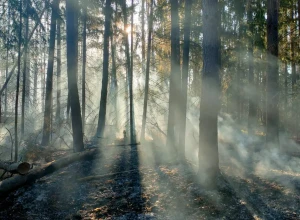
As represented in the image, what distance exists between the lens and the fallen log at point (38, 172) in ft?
25.0

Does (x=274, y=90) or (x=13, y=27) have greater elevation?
(x=13, y=27)

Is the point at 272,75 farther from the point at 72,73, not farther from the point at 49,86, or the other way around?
the point at 49,86

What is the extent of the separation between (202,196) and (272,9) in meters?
9.56

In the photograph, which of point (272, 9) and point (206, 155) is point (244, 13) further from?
point (206, 155)

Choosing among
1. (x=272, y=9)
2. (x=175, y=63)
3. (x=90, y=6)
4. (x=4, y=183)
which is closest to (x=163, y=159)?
(x=175, y=63)

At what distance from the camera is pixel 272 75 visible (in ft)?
40.2

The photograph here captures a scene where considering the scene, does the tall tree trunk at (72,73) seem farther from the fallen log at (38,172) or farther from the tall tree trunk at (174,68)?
the tall tree trunk at (174,68)

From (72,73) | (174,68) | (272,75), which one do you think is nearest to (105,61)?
(72,73)

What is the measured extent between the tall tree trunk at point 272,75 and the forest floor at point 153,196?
385cm

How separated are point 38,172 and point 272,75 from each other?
10.6 meters

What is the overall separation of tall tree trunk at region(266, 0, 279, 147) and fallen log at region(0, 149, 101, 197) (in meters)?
8.11

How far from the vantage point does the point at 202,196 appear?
6.63 meters

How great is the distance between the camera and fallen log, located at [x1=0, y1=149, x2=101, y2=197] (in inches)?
300

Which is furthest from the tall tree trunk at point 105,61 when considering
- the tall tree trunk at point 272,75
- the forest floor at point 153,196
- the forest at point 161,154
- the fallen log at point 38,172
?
the tall tree trunk at point 272,75
